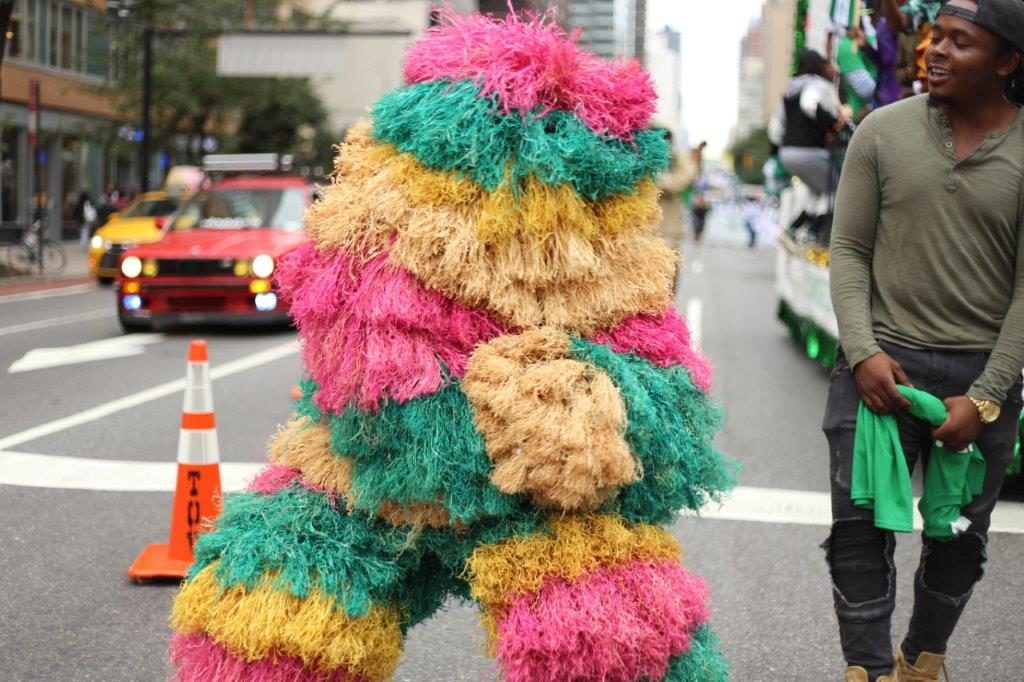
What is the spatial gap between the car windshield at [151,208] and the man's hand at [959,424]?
1931 cm

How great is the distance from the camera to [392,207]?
8.30ft

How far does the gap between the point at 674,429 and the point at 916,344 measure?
77 cm

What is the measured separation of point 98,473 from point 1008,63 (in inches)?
200

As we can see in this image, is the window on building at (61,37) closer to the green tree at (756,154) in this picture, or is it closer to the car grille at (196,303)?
the car grille at (196,303)

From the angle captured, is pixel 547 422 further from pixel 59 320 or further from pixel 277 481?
pixel 59 320

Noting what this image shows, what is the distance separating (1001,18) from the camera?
2.85m

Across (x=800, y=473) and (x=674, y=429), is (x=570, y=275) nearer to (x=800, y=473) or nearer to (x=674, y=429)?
(x=674, y=429)

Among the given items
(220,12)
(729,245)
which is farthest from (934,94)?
(729,245)

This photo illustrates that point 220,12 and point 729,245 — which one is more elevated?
point 220,12

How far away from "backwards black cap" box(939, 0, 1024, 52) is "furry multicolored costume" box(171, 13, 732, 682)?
830mm

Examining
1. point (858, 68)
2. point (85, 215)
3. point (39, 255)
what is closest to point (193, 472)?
point (858, 68)

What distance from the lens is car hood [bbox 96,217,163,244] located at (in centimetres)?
1920

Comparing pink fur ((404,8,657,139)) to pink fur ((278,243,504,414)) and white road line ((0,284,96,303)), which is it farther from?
white road line ((0,284,96,303))

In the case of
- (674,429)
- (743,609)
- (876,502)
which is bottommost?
(743,609)
